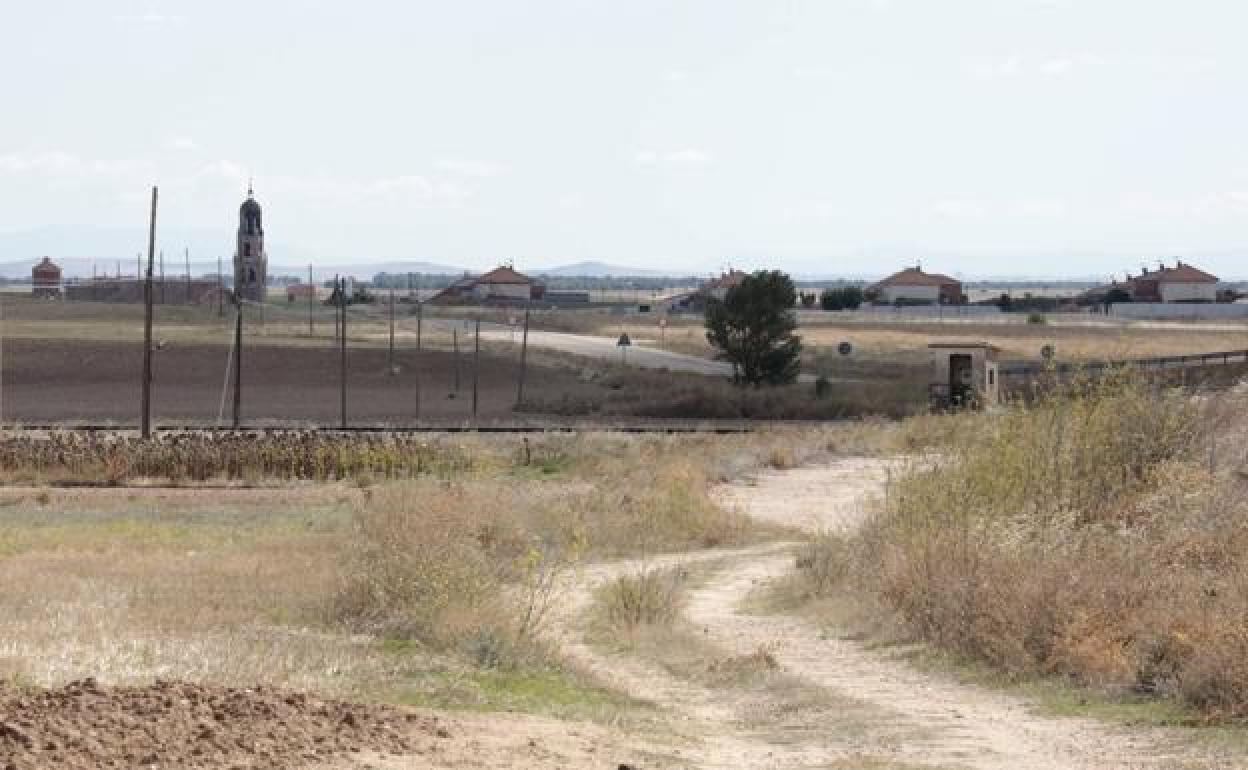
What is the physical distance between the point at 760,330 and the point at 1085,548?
233ft

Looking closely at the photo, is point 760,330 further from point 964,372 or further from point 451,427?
point 964,372

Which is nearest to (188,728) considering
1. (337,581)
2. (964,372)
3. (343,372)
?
(337,581)

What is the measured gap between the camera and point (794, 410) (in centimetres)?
8238

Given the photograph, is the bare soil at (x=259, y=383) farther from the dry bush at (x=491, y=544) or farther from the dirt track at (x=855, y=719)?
the dirt track at (x=855, y=719)

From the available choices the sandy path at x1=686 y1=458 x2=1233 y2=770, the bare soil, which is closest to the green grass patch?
the sandy path at x1=686 y1=458 x2=1233 y2=770

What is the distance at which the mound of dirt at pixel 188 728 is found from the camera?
1197cm

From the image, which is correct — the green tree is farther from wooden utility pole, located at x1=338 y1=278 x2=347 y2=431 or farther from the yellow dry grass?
the yellow dry grass

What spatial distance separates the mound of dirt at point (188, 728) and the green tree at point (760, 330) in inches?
3079

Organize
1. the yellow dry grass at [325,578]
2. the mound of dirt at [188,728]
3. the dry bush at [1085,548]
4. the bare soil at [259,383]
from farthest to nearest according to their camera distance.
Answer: the bare soil at [259,383]
the dry bush at [1085,548]
the yellow dry grass at [325,578]
the mound of dirt at [188,728]

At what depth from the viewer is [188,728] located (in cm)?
1271

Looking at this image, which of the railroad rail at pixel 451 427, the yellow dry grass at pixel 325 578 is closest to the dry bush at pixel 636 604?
the yellow dry grass at pixel 325 578

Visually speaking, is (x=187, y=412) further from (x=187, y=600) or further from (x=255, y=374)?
(x=187, y=600)

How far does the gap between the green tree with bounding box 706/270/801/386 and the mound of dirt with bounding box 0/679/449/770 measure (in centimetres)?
7820

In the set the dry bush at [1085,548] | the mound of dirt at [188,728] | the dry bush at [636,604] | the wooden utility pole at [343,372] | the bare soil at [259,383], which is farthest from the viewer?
the bare soil at [259,383]
